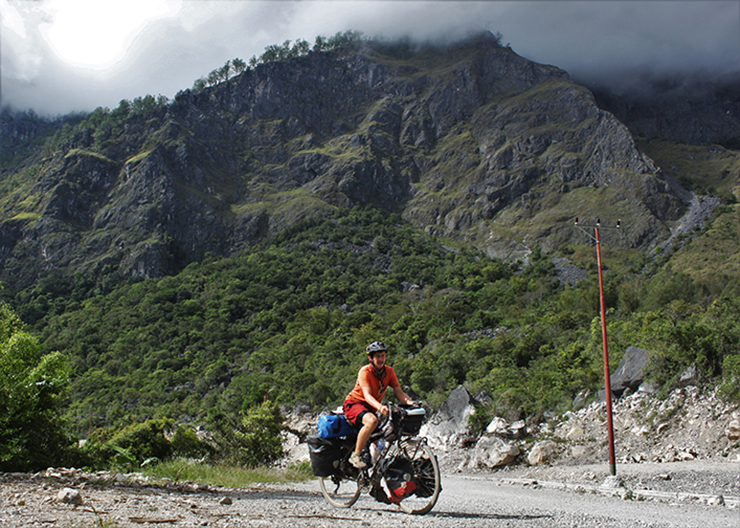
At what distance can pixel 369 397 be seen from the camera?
5.90 metres

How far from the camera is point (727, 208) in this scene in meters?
99.6

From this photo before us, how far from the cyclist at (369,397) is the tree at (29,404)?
7.12 m

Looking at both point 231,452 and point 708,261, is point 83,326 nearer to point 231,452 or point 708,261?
point 231,452

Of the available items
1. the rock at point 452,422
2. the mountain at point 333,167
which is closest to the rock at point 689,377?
the rock at point 452,422

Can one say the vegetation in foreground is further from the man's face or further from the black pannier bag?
the man's face

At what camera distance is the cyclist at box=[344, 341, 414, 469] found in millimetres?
5898

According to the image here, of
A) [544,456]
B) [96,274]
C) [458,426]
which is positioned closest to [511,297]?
[458,426]

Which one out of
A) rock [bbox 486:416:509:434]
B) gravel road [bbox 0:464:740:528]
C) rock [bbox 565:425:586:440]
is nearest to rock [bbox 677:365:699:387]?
rock [bbox 565:425:586:440]

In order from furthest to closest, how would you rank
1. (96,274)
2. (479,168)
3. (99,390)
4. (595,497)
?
1. (479,168)
2. (96,274)
3. (99,390)
4. (595,497)

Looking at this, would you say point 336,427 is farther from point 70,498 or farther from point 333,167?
point 333,167

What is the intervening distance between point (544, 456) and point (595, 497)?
31.3 ft

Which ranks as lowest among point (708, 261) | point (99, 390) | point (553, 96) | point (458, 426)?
point (99, 390)

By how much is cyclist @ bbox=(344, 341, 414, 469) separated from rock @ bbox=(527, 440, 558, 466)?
1592cm

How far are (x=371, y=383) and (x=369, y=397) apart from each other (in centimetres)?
19
